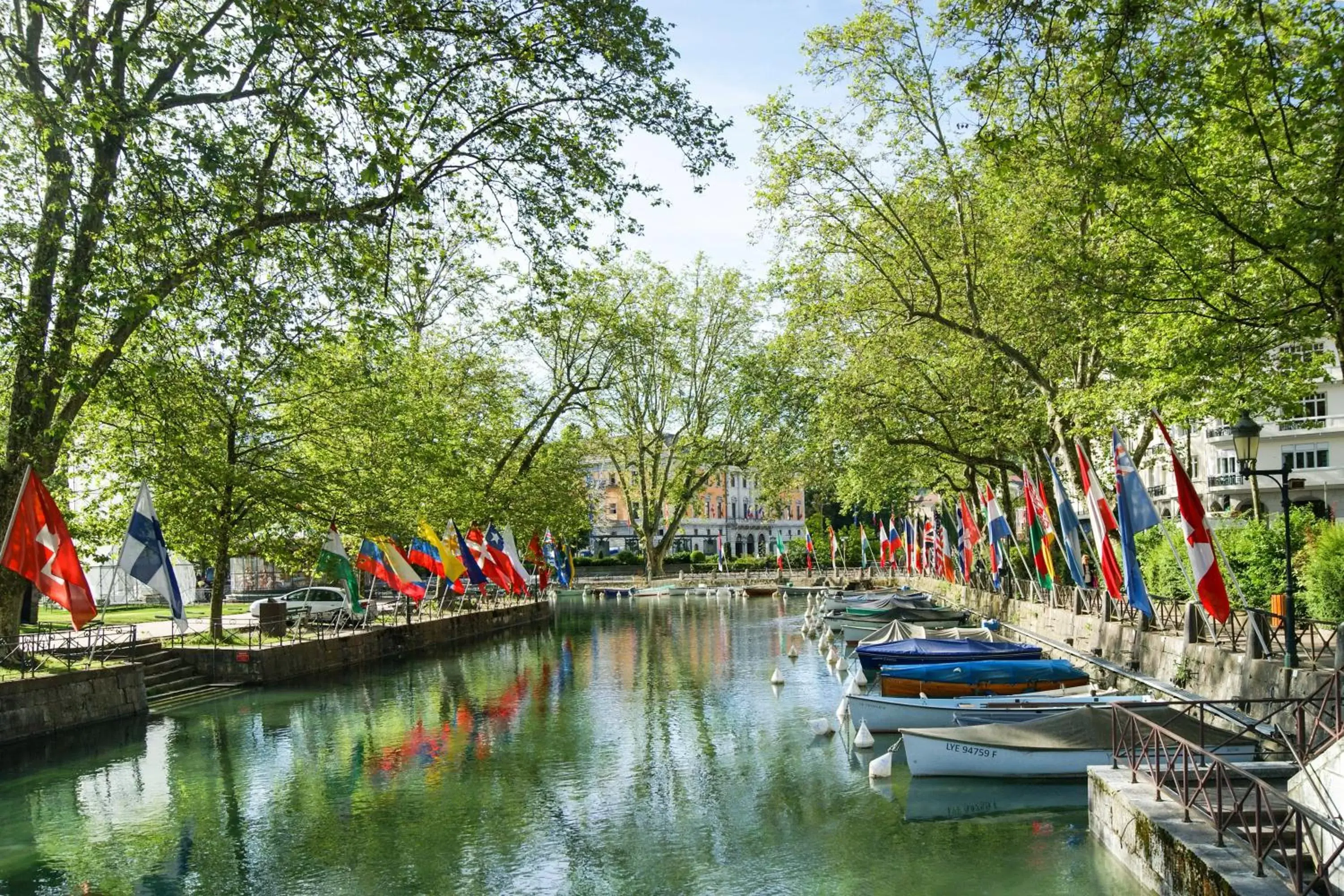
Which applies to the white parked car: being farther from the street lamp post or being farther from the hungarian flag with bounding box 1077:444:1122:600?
the street lamp post

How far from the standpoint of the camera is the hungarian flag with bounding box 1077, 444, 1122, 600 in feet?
73.1

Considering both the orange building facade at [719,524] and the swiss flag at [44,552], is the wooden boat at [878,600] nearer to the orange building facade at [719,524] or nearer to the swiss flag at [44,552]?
the swiss flag at [44,552]

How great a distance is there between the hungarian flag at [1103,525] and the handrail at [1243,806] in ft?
26.1

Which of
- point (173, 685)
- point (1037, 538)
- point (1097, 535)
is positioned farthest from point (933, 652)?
point (173, 685)

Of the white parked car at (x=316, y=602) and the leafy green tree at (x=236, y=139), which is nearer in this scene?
the leafy green tree at (x=236, y=139)

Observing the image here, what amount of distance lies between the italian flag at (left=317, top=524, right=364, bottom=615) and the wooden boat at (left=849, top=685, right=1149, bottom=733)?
16.9 meters

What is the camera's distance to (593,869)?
13.5 meters

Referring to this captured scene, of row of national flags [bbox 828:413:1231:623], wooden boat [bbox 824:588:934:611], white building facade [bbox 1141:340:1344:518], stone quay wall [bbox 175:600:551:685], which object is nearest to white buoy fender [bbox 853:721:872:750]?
row of national flags [bbox 828:413:1231:623]

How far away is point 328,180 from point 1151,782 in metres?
14.1

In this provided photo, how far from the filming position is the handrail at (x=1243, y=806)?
8719 millimetres

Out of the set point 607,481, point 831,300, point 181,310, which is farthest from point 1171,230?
point 607,481

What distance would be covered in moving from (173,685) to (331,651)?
6366mm

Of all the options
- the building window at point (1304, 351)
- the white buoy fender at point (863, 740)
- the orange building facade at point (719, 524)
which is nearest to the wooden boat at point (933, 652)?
the white buoy fender at point (863, 740)

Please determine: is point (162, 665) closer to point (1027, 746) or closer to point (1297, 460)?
point (1027, 746)
